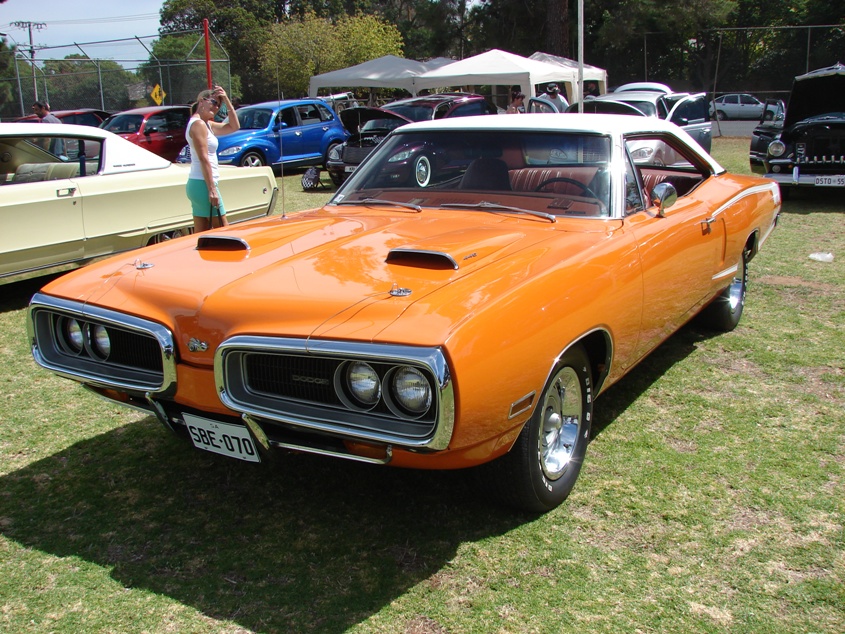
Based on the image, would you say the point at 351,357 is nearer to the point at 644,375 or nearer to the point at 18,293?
the point at 644,375

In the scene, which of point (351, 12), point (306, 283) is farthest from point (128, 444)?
point (351, 12)

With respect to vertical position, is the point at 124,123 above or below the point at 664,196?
above

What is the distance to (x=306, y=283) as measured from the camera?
2.92m

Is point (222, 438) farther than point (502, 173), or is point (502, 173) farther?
point (502, 173)

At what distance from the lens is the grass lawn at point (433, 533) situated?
2.60m

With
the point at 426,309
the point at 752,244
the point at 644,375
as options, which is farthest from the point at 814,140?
the point at 426,309

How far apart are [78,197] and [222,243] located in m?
3.83

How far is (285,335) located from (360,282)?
16.2 inches

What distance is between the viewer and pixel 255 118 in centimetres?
1584

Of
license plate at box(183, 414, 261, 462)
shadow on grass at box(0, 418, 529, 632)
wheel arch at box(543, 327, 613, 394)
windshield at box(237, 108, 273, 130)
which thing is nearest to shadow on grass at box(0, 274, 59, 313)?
shadow on grass at box(0, 418, 529, 632)

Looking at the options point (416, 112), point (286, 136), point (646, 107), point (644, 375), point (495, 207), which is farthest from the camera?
point (286, 136)

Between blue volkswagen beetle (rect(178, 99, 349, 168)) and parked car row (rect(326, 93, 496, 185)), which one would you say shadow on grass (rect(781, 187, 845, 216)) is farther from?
blue volkswagen beetle (rect(178, 99, 349, 168))

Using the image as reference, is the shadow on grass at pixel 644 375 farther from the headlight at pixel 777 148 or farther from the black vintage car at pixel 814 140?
the headlight at pixel 777 148

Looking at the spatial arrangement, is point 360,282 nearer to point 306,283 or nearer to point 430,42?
point 306,283
